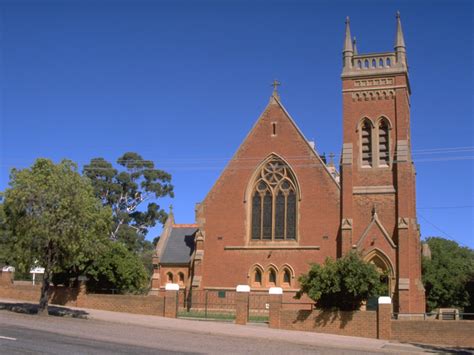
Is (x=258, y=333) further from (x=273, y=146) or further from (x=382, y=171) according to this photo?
(x=273, y=146)

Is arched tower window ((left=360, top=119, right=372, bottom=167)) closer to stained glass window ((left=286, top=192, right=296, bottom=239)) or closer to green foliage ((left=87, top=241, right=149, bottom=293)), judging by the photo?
stained glass window ((left=286, top=192, right=296, bottom=239))

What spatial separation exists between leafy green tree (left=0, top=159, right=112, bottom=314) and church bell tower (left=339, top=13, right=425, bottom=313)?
55.4 ft

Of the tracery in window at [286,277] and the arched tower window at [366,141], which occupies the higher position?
the arched tower window at [366,141]

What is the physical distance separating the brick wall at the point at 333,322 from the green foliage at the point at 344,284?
0.98 meters

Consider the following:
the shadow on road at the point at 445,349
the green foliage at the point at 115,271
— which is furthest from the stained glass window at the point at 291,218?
the shadow on road at the point at 445,349

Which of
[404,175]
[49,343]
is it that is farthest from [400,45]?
[49,343]

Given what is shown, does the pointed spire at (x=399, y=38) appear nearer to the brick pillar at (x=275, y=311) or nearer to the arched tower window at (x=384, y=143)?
the arched tower window at (x=384, y=143)

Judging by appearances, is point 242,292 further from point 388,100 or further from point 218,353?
point 388,100

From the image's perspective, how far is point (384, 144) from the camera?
39375 millimetres

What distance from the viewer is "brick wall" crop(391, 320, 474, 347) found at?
24484 millimetres

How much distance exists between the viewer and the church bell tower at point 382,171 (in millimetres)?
35625

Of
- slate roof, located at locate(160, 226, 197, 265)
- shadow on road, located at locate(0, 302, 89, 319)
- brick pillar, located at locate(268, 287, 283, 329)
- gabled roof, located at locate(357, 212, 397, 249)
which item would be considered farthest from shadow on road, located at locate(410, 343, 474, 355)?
slate roof, located at locate(160, 226, 197, 265)

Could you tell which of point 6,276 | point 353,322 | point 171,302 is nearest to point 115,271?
point 171,302

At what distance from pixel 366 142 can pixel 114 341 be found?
1029 inches
